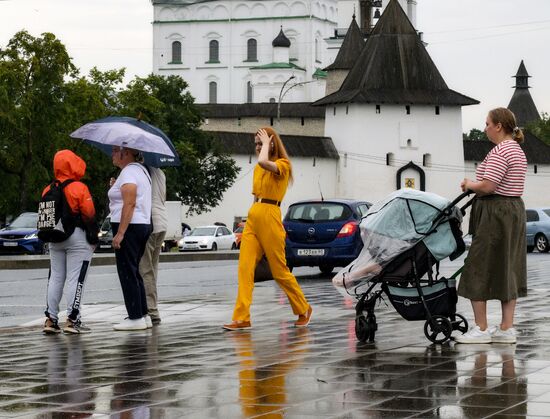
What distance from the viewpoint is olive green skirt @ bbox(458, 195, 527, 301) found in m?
11.0

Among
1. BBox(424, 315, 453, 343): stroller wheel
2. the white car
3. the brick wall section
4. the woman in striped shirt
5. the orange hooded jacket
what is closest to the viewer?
BBox(424, 315, 453, 343): stroller wheel

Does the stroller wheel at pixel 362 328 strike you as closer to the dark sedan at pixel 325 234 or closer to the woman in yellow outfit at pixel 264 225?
the woman in yellow outfit at pixel 264 225

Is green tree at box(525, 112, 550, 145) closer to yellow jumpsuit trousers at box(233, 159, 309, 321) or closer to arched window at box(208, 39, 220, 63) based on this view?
arched window at box(208, 39, 220, 63)

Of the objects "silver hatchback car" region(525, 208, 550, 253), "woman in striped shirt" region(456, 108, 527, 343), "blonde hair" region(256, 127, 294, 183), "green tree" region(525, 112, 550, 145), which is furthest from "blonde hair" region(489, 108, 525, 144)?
"green tree" region(525, 112, 550, 145)

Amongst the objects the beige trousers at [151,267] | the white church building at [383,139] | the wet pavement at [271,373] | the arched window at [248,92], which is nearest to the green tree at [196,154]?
the white church building at [383,139]

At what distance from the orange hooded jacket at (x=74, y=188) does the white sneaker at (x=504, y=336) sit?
12.8ft

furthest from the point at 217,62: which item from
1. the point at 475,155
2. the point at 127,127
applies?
the point at 127,127

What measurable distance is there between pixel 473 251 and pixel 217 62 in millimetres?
152275

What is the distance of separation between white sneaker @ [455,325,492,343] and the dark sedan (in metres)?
14.7

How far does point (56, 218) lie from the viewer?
12.8 meters

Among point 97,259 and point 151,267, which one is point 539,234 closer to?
point 97,259

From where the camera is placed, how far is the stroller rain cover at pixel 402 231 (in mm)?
11141

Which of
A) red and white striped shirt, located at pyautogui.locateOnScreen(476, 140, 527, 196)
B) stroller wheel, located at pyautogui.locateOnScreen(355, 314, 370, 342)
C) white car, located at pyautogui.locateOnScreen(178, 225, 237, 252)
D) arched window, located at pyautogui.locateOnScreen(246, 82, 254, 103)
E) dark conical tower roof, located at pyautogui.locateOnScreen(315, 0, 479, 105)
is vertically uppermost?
arched window, located at pyautogui.locateOnScreen(246, 82, 254, 103)

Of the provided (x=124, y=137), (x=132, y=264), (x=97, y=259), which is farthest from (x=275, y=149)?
(x=97, y=259)
